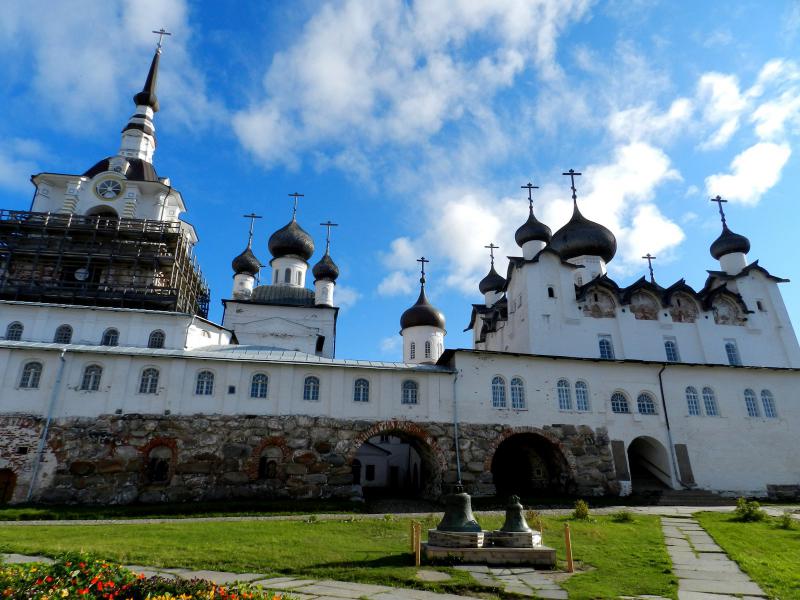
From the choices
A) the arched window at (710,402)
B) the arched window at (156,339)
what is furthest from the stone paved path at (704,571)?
the arched window at (156,339)

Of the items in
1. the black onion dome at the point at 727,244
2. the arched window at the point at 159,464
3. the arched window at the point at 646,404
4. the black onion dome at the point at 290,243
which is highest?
the black onion dome at the point at 290,243

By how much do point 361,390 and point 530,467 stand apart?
9346 mm

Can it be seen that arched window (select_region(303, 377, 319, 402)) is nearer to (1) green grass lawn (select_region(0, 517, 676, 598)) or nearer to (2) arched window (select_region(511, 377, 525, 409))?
(1) green grass lawn (select_region(0, 517, 676, 598))

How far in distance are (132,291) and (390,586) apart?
2367 centimetres

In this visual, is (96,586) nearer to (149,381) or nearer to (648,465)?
(149,381)

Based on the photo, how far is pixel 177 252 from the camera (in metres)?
28.3

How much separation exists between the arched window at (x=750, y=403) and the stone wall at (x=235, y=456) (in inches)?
314

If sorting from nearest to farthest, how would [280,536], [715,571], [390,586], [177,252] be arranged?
1. [390,586]
2. [715,571]
3. [280,536]
4. [177,252]

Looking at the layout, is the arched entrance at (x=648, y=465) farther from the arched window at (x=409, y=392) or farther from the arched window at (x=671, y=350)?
the arched window at (x=409, y=392)

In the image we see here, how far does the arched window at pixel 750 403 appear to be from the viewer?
79.2 feet

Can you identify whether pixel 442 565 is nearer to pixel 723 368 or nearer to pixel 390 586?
pixel 390 586

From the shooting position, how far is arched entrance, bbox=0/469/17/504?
18.2 metres

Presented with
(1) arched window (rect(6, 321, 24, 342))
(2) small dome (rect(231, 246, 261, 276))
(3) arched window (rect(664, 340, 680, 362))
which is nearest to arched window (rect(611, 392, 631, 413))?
(3) arched window (rect(664, 340, 680, 362))

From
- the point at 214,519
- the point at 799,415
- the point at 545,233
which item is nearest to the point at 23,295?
the point at 214,519
